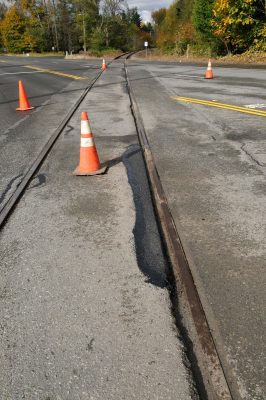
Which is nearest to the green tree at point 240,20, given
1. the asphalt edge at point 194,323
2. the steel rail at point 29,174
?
the steel rail at point 29,174

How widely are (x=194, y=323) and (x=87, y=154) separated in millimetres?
3308

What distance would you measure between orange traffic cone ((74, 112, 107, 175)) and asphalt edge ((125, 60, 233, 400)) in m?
1.60

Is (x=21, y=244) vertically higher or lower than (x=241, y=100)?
lower

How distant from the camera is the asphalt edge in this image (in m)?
1.96

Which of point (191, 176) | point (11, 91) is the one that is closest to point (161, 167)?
point (191, 176)

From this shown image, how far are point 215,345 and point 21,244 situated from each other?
2.02m

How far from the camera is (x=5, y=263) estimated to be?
3.14 meters

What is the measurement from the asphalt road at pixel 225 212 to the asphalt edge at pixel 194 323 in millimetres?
46

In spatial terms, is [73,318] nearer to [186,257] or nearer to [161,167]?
[186,257]

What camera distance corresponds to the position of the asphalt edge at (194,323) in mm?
1963

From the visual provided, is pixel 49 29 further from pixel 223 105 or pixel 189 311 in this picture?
pixel 189 311

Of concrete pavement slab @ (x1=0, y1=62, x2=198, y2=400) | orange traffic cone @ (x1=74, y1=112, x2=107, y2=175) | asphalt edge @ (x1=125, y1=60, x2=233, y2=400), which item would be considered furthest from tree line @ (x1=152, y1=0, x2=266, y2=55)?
asphalt edge @ (x1=125, y1=60, x2=233, y2=400)

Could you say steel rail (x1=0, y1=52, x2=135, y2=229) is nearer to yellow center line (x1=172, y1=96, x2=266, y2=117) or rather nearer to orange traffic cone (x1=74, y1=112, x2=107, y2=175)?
orange traffic cone (x1=74, y1=112, x2=107, y2=175)

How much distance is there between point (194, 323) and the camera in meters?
2.38
